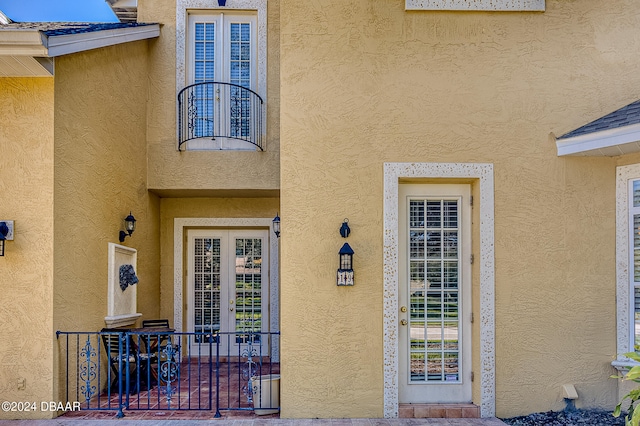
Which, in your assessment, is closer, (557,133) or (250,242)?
(557,133)

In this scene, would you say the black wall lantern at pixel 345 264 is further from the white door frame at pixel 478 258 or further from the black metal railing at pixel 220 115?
the black metal railing at pixel 220 115

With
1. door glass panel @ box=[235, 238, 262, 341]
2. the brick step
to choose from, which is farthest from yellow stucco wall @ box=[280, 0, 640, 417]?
door glass panel @ box=[235, 238, 262, 341]

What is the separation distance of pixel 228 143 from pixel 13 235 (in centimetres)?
403

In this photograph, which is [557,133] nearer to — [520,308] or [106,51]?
[520,308]

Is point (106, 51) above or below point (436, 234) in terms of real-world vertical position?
above

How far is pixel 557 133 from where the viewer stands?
6.57 meters

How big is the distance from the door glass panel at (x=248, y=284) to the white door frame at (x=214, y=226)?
257 mm

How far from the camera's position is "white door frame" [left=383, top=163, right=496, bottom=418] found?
633 cm

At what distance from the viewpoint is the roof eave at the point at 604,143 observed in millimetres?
5855

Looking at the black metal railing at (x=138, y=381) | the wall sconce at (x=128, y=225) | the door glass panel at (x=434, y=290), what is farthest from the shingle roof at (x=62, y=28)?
the door glass panel at (x=434, y=290)

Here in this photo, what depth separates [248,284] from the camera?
10227 millimetres

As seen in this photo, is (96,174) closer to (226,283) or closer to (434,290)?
(226,283)

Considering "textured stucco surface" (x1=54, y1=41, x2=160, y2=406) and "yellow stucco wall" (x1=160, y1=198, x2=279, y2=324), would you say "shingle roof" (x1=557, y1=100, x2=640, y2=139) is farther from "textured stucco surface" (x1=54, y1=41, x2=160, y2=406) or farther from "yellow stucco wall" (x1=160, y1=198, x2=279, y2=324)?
"textured stucco surface" (x1=54, y1=41, x2=160, y2=406)

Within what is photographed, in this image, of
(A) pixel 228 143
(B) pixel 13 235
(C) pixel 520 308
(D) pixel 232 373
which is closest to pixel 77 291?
(B) pixel 13 235
